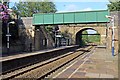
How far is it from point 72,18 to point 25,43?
9693mm

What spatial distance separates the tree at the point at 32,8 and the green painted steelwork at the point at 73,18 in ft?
104

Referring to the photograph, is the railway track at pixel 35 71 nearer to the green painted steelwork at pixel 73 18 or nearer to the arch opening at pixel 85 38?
the green painted steelwork at pixel 73 18

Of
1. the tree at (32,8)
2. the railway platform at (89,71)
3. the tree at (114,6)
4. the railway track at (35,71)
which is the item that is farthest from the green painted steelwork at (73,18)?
the tree at (32,8)

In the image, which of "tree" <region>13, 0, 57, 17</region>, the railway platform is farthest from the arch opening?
the railway platform

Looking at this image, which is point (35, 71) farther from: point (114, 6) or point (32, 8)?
point (32, 8)

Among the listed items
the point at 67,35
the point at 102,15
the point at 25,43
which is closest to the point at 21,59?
the point at 102,15

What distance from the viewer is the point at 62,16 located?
1692 inches

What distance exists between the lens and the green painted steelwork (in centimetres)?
3991

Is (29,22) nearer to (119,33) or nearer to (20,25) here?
(20,25)

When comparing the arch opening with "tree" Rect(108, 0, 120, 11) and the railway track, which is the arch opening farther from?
the railway track

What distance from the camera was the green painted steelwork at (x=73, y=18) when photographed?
39906 mm

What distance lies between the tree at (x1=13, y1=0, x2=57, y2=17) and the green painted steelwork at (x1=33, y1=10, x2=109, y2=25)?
3179 cm

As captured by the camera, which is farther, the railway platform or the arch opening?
the arch opening

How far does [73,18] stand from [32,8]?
36.9 metres
